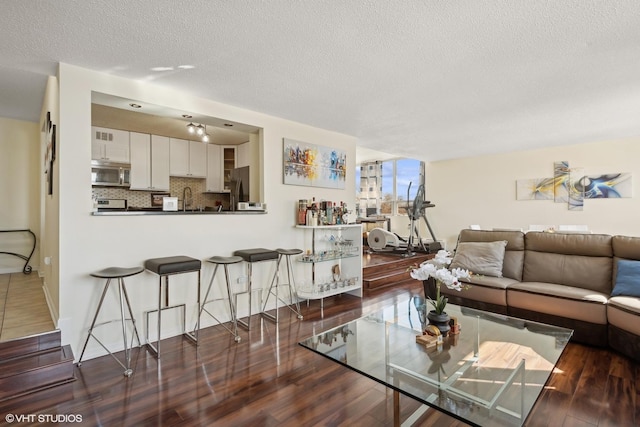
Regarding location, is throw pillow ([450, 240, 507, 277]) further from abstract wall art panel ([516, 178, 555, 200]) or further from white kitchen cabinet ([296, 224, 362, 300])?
abstract wall art panel ([516, 178, 555, 200])

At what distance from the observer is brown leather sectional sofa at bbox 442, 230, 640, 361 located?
8.32 ft

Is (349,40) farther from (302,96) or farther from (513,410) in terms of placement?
(513,410)

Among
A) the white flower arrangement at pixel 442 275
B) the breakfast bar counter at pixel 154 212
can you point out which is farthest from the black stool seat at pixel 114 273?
the white flower arrangement at pixel 442 275

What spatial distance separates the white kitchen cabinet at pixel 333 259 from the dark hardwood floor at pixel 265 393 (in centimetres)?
142

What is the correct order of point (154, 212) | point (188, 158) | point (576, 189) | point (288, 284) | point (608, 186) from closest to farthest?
point (154, 212) < point (288, 284) < point (608, 186) < point (576, 189) < point (188, 158)

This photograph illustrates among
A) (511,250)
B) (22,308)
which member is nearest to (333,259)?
(511,250)

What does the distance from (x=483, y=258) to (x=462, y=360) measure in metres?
2.19

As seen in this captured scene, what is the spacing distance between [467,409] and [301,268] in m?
2.93

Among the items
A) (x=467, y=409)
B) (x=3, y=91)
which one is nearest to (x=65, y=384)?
(x=467, y=409)

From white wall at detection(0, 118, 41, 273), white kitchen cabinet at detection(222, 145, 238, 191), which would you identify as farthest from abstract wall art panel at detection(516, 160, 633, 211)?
white wall at detection(0, 118, 41, 273)

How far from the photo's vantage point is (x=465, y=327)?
2264 millimetres

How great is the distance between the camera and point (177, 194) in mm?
5930

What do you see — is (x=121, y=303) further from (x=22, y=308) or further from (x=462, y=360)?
(x=462, y=360)

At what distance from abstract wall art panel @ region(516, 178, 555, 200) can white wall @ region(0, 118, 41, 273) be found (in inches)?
316
